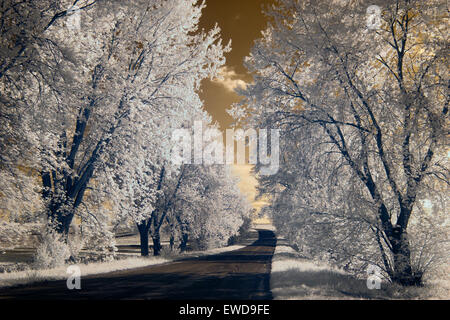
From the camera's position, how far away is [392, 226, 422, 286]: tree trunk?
1057 centimetres

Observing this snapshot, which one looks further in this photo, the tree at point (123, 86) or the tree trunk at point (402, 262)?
the tree at point (123, 86)

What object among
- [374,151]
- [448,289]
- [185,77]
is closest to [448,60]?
[374,151]

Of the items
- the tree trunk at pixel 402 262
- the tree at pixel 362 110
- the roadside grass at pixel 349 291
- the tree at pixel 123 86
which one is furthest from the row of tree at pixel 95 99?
the tree trunk at pixel 402 262

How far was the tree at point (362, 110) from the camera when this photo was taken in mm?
10516

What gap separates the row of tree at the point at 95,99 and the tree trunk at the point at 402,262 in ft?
35.6

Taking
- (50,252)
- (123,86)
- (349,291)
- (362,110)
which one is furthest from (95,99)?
(349,291)

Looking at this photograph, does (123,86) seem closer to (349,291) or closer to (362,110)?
(362,110)

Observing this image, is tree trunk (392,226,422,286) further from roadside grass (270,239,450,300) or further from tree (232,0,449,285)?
roadside grass (270,239,450,300)

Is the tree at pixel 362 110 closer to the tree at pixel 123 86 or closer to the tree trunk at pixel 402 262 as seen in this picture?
the tree trunk at pixel 402 262

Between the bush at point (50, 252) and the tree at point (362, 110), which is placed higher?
the tree at point (362, 110)

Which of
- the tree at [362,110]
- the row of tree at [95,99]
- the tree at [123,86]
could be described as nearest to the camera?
the tree at [362,110]

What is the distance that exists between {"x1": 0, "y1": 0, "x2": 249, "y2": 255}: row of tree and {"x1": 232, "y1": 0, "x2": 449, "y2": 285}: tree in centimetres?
535

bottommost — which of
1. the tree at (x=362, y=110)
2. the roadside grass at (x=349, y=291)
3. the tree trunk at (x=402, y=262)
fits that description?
the roadside grass at (x=349, y=291)
